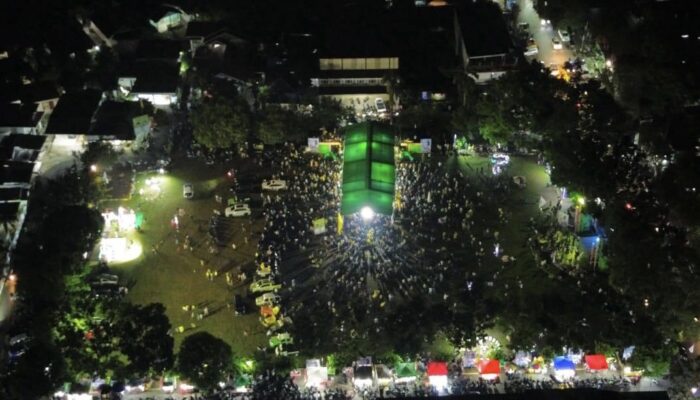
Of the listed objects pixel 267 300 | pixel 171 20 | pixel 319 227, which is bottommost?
pixel 267 300

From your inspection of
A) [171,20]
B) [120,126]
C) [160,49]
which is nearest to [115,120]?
[120,126]

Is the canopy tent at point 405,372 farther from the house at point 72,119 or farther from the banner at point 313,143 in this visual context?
the house at point 72,119

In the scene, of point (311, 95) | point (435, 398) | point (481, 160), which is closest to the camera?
point (435, 398)

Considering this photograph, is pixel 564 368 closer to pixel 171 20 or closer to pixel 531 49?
pixel 531 49

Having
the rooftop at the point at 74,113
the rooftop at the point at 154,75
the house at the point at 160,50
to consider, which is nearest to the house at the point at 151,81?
the rooftop at the point at 154,75

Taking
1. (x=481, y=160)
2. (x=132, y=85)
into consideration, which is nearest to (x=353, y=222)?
(x=481, y=160)

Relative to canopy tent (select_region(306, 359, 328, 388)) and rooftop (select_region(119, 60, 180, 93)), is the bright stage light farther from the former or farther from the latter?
rooftop (select_region(119, 60, 180, 93))

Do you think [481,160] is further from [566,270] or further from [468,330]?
[468,330]
